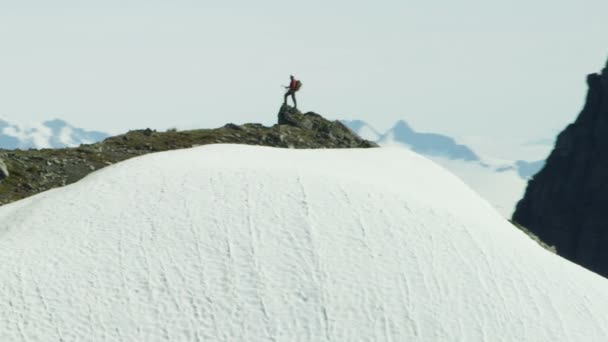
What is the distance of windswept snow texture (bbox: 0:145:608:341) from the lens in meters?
38.4

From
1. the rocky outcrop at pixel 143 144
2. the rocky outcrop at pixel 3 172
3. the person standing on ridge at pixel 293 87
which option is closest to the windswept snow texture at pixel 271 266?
the rocky outcrop at pixel 3 172

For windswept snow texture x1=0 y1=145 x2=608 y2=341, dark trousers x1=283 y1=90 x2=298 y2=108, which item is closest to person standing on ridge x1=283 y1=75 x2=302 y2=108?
dark trousers x1=283 y1=90 x2=298 y2=108

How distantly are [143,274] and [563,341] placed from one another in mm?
18754

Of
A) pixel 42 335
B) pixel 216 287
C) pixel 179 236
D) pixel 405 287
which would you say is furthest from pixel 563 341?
pixel 42 335

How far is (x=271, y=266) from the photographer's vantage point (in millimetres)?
41875

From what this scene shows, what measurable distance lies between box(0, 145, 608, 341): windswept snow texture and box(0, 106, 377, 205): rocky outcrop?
33.5m

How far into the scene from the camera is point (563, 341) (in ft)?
133

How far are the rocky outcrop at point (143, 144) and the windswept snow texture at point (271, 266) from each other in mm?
33498

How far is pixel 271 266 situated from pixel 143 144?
6247cm

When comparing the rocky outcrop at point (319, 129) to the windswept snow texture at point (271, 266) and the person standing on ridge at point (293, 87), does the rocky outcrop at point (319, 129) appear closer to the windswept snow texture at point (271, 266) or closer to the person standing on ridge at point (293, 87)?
the person standing on ridge at point (293, 87)

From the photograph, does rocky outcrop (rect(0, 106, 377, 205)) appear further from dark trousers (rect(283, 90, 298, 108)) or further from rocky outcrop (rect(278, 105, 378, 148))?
dark trousers (rect(283, 90, 298, 108))

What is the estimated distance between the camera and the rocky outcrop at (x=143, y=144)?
279ft

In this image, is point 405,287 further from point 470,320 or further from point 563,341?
point 563,341

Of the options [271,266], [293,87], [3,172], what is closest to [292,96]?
[293,87]
